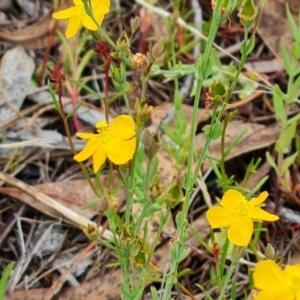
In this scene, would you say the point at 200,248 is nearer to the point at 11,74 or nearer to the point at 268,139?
the point at 268,139

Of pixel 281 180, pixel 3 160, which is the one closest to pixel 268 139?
pixel 281 180

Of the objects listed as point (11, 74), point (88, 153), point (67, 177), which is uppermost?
point (88, 153)

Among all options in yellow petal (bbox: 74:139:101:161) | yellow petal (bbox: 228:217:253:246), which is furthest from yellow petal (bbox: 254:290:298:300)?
yellow petal (bbox: 74:139:101:161)

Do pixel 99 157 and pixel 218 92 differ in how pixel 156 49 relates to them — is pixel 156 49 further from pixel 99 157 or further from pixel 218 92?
pixel 99 157

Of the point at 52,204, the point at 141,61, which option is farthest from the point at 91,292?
the point at 141,61

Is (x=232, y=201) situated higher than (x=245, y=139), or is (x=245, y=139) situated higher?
(x=232, y=201)

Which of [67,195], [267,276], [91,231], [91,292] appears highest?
[267,276]

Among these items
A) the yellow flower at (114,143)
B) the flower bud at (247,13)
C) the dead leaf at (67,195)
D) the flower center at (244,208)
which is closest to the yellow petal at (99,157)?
the yellow flower at (114,143)

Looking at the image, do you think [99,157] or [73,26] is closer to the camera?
[99,157]
